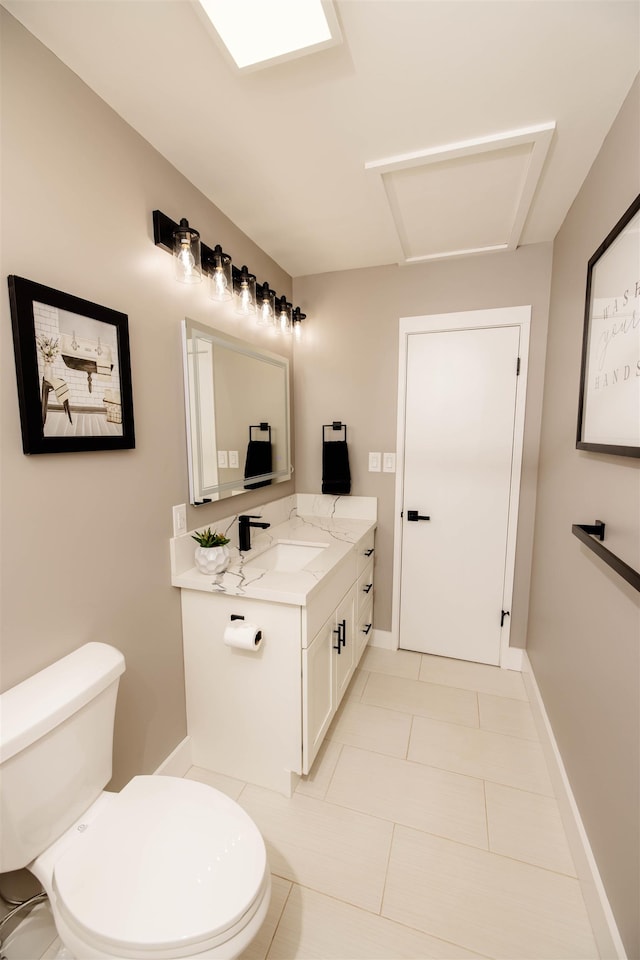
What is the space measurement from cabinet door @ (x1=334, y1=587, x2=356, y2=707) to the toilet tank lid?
96 cm

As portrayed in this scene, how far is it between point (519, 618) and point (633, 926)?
1497 millimetres

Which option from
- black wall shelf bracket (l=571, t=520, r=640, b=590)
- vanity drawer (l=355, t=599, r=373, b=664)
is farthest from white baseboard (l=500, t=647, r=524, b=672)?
black wall shelf bracket (l=571, t=520, r=640, b=590)

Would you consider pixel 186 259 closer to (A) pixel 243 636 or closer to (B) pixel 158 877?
(A) pixel 243 636

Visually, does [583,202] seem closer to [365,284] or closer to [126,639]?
[365,284]

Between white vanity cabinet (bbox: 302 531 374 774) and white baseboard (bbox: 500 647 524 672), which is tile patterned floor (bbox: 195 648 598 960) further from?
white baseboard (bbox: 500 647 524 672)

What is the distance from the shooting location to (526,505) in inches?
86.3

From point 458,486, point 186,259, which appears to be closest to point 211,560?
point 186,259

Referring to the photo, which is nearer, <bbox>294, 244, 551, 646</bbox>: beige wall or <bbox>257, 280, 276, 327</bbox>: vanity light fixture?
<bbox>257, 280, 276, 327</bbox>: vanity light fixture

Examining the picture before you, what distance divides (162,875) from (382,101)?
2.13m

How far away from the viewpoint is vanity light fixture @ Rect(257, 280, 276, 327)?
6.49ft

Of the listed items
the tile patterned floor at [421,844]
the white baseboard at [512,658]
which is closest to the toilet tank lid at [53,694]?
the tile patterned floor at [421,844]

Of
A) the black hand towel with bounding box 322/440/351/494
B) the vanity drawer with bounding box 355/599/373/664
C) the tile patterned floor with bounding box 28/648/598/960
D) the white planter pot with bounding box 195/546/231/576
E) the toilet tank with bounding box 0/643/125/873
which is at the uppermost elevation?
the black hand towel with bounding box 322/440/351/494

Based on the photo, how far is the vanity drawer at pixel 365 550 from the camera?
213cm

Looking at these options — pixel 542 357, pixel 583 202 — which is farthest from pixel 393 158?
pixel 542 357
